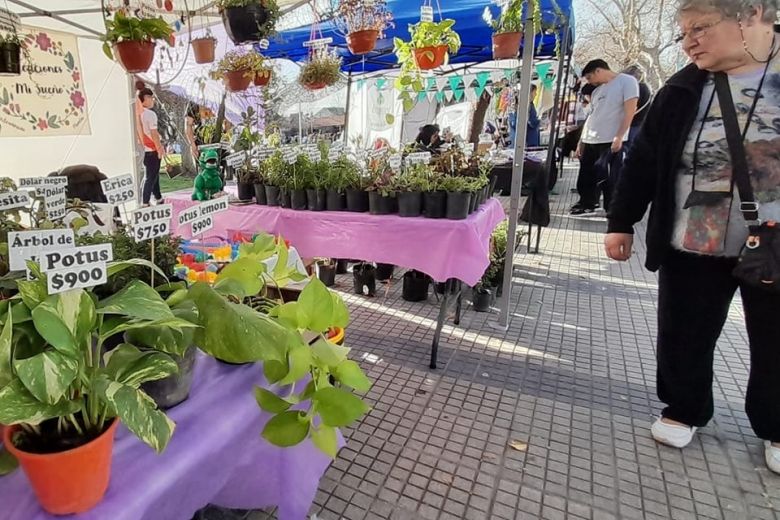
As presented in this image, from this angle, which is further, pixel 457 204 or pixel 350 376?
pixel 457 204

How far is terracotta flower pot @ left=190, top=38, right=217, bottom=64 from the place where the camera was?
8.57 feet

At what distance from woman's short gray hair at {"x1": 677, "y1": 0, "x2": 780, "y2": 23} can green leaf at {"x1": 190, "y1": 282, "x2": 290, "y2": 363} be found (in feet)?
4.90

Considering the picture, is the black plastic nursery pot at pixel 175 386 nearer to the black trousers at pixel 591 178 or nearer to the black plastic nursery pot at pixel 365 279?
the black plastic nursery pot at pixel 365 279

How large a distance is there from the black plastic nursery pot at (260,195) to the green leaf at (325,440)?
2.00 metres

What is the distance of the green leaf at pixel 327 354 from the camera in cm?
82

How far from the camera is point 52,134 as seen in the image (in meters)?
3.22

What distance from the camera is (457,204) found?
2.21 metres

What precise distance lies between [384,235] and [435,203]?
0.31 metres

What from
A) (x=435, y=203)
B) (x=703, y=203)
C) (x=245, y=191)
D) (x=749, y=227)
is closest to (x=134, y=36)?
(x=245, y=191)

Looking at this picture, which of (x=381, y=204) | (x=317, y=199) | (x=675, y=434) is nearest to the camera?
(x=675, y=434)

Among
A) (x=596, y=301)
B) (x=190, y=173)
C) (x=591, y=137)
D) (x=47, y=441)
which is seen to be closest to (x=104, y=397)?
(x=47, y=441)

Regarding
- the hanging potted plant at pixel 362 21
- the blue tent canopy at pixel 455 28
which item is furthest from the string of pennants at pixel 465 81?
the hanging potted plant at pixel 362 21

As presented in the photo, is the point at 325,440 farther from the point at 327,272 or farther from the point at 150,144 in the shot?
the point at 150,144

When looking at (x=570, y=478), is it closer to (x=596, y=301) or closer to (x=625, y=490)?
(x=625, y=490)
